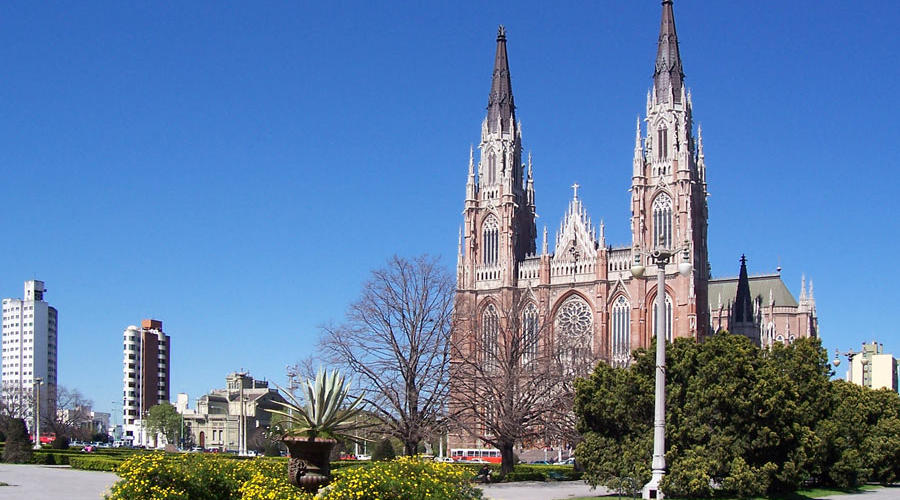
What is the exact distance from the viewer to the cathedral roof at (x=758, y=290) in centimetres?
10988

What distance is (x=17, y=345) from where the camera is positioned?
618 feet

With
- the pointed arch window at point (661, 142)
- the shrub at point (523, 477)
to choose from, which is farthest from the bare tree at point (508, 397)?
the pointed arch window at point (661, 142)

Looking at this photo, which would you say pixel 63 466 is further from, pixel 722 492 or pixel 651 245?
pixel 651 245

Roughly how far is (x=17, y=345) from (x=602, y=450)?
17324 centimetres

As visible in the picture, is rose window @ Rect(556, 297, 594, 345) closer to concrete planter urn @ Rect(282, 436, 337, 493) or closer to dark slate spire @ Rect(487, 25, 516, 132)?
dark slate spire @ Rect(487, 25, 516, 132)

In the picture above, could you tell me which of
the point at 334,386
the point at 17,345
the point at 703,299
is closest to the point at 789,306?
the point at 703,299

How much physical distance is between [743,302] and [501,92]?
3254 cm

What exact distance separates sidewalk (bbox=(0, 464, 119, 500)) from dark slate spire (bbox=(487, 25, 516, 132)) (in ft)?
215

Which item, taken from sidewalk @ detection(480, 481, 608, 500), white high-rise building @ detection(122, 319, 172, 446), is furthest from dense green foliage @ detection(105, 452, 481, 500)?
white high-rise building @ detection(122, 319, 172, 446)

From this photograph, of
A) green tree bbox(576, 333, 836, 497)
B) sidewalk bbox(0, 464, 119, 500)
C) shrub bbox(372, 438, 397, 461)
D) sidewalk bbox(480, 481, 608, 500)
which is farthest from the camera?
shrub bbox(372, 438, 397, 461)

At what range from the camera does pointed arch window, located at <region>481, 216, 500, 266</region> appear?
10525 cm

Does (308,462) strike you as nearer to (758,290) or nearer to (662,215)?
(662,215)

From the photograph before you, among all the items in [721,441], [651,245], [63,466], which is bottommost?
[63,466]

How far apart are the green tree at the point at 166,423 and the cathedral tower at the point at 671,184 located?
68344 millimetres
